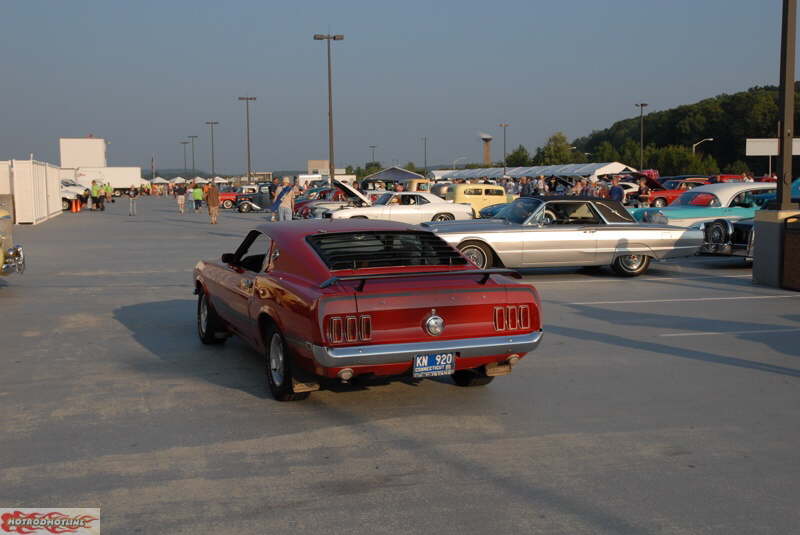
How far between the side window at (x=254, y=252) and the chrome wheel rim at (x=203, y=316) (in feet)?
3.28

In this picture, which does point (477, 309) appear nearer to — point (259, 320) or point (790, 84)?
point (259, 320)

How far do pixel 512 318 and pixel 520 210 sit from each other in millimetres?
9038

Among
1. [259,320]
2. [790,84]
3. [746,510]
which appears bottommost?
[746,510]

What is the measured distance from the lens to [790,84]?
13070mm

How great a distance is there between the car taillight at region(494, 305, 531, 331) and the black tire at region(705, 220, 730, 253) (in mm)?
10543

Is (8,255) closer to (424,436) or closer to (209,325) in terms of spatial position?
(209,325)

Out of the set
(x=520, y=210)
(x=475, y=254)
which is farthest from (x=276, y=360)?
(x=520, y=210)

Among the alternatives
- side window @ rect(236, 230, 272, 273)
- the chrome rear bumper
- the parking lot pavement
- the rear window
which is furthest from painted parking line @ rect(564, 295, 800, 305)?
the chrome rear bumper

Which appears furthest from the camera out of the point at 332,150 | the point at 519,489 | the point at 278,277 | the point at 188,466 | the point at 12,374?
the point at 332,150

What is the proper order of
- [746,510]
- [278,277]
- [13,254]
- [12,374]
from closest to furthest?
[746,510] → [278,277] → [12,374] → [13,254]

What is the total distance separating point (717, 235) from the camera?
1577 cm

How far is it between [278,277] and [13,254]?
25.0ft

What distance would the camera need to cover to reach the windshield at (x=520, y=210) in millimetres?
14898

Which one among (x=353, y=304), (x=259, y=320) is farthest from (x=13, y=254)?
(x=353, y=304)
